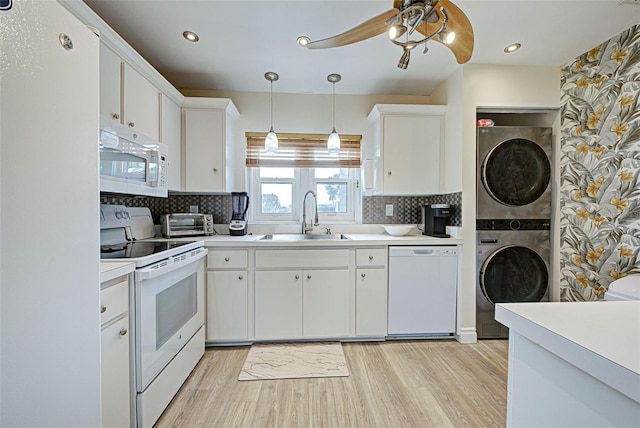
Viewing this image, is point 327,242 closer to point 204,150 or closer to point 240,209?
point 240,209

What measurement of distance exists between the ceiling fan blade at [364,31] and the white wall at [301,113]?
130 cm

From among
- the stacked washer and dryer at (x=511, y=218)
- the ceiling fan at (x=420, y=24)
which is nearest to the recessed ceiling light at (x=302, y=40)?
the ceiling fan at (x=420, y=24)

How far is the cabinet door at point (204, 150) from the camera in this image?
243 centimetres

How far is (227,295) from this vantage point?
7.21ft

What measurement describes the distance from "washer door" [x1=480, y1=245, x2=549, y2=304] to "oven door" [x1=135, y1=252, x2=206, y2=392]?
7.88 feet

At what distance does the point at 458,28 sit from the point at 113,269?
1.97 meters

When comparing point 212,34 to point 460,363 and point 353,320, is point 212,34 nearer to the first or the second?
point 353,320

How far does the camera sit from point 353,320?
7.45 ft

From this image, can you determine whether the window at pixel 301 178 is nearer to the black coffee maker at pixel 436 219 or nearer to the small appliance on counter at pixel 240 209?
the small appliance on counter at pixel 240 209

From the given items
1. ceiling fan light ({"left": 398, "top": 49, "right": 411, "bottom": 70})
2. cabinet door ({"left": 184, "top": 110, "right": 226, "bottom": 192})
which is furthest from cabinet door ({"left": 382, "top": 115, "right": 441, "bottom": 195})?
cabinet door ({"left": 184, "top": 110, "right": 226, "bottom": 192})

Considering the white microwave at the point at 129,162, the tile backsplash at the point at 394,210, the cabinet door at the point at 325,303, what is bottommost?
the cabinet door at the point at 325,303

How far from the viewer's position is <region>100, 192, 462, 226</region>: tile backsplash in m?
2.46

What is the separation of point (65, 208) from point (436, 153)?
8.86ft

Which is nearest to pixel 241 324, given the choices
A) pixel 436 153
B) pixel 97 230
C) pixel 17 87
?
pixel 97 230
